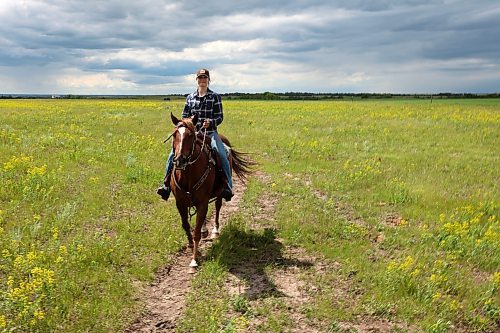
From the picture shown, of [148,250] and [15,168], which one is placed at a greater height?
[15,168]

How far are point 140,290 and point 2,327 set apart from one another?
196 centimetres

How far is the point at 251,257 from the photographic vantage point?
788 cm

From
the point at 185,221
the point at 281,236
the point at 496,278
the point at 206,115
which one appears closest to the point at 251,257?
the point at 281,236

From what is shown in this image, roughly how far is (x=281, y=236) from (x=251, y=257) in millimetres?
1254

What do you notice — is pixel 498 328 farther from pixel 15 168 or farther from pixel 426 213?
pixel 15 168

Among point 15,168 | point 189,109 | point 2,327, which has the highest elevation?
point 189,109

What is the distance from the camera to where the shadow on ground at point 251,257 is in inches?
261

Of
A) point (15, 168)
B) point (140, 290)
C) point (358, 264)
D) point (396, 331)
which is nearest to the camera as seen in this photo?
point (396, 331)

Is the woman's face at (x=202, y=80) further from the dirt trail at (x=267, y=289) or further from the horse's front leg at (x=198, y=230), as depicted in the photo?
the dirt trail at (x=267, y=289)

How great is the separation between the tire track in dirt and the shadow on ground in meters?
0.58

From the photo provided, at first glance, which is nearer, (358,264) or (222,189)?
(358,264)

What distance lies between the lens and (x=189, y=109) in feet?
27.1

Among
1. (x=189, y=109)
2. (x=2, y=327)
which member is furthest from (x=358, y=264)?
(x=2, y=327)

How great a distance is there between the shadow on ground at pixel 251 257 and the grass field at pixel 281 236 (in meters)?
0.07
